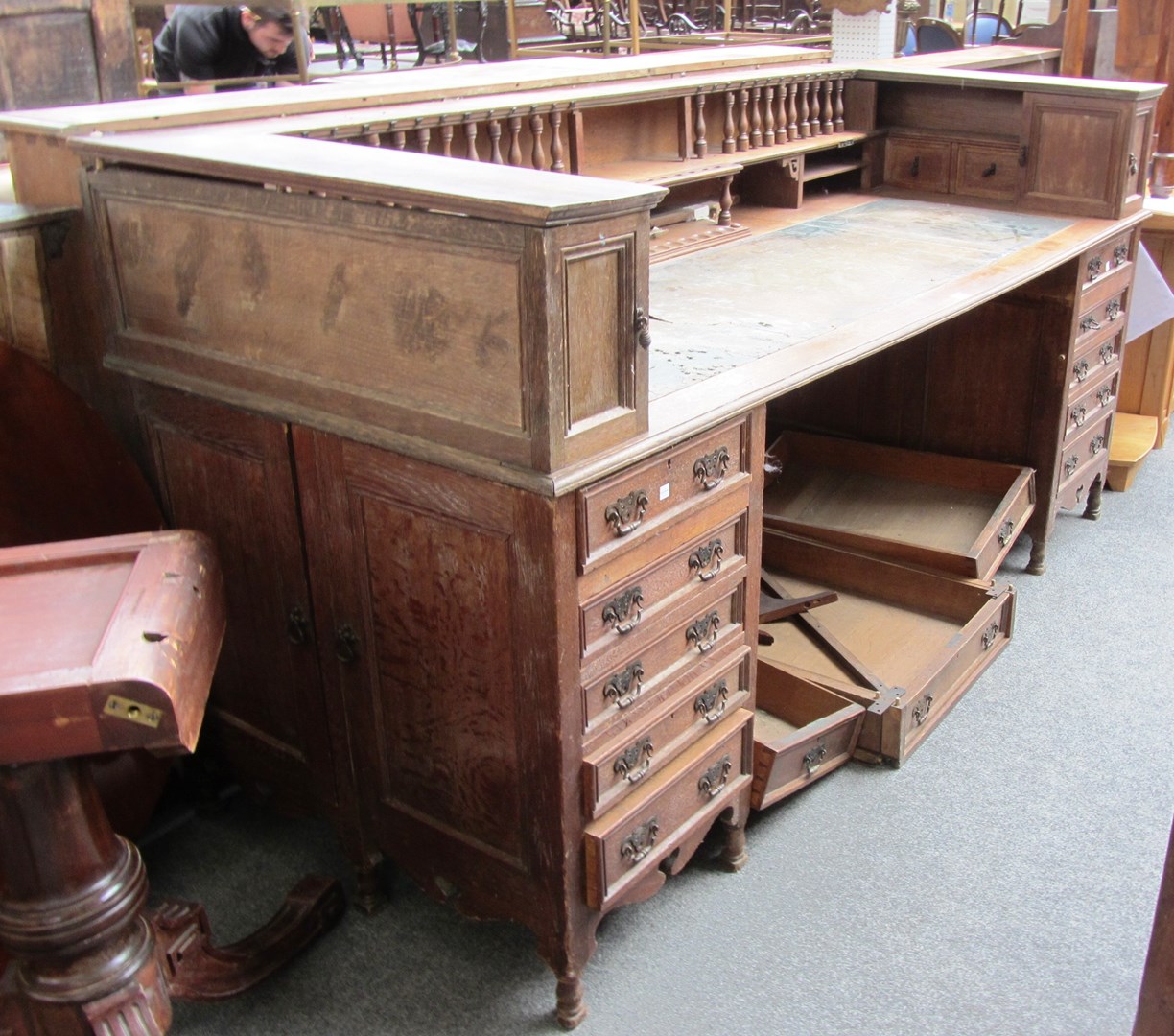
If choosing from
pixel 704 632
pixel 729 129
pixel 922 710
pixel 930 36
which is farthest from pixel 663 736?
pixel 930 36

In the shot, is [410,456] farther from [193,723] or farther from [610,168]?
[610,168]

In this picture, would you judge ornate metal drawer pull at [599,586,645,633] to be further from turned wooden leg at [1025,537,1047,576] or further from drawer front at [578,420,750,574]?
turned wooden leg at [1025,537,1047,576]

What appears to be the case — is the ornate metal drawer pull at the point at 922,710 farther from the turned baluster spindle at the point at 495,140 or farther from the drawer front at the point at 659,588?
the turned baluster spindle at the point at 495,140

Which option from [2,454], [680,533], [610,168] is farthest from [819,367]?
[2,454]

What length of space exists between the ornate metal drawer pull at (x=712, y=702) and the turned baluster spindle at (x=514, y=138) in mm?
1213

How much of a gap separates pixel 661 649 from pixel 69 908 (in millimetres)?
964

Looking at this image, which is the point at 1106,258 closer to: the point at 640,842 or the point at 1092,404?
the point at 1092,404

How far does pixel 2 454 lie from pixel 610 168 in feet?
4.99

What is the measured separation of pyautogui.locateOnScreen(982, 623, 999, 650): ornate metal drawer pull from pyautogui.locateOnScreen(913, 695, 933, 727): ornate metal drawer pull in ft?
1.06

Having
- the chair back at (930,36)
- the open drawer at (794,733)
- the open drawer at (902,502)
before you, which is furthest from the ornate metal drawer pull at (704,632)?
the chair back at (930,36)

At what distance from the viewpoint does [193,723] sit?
5.14 ft

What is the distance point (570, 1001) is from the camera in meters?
2.03

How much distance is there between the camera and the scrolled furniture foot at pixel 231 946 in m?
1.98

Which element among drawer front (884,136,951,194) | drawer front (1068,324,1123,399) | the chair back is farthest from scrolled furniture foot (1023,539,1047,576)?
the chair back
